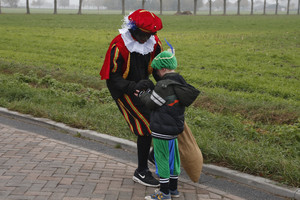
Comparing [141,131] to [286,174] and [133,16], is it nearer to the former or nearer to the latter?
[133,16]

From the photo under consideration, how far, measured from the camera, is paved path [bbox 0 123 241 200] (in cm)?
387

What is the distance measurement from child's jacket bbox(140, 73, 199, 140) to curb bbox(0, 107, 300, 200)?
1.12 meters

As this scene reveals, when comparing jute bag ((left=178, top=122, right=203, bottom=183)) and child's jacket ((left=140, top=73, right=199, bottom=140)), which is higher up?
child's jacket ((left=140, top=73, right=199, bottom=140))

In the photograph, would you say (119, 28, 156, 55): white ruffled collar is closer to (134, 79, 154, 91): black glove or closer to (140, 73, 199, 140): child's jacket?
(134, 79, 154, 91): black glove

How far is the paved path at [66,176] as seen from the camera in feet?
12.7

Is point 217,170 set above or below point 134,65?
below

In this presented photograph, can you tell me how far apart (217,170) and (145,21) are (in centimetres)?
195

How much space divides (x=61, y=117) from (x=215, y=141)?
107 inches

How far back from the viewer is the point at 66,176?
169 inches

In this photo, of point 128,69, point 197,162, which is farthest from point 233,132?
point 128,69

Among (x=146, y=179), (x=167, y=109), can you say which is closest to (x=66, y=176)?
(x=146, y=179)

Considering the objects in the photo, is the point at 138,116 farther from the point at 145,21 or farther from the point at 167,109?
the point at 145,21

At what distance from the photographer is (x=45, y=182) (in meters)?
4.11

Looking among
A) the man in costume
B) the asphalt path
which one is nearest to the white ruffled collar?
the man in costume
